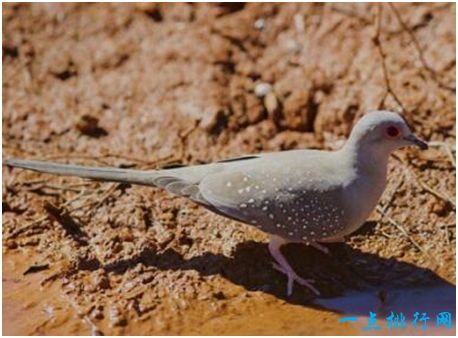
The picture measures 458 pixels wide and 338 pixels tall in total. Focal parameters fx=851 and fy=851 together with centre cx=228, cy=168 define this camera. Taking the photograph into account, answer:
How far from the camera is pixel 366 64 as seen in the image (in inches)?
273

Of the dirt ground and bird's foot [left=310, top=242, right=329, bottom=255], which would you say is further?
Answer: bird's foot [left=310, top=242, right=329, bottom=255]

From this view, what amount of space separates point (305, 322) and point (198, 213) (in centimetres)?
126

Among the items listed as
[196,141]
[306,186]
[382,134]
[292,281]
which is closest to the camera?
[306,186]

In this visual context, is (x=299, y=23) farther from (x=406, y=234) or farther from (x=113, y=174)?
(x=113, y=174)

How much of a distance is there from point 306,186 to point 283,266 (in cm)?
58

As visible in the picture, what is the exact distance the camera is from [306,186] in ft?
16.1

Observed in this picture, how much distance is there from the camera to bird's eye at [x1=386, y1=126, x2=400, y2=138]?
198 inches

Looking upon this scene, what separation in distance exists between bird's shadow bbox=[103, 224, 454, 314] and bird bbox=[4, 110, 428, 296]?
0.45ft

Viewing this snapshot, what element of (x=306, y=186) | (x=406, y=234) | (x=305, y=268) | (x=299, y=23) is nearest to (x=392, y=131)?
(x=306, y=186)

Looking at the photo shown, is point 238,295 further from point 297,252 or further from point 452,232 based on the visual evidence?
point 452,232

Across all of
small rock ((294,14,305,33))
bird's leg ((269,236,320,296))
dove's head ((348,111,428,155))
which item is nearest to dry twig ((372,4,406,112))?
small rock ((294,14,305,33))

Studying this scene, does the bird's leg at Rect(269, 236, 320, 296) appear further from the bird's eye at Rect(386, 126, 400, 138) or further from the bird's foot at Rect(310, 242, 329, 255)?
the bird's eye at Rect(386, 126, 400, 138)

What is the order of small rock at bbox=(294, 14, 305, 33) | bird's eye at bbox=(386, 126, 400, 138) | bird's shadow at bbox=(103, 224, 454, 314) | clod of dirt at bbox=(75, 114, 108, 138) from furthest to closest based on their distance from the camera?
small rock at bbox=(294, 14, 305, 33) → clod of dirt at bbox=(75, 114, 108, 138) → bird's shadow at bbox=(103, 224, 454, 314) → bird's eye at bbox=(386, 126, 400, 138)

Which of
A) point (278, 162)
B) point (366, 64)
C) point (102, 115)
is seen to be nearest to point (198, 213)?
point (278, 162)
